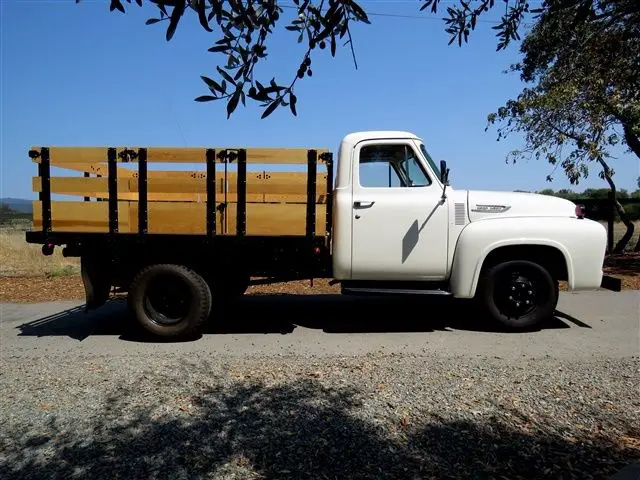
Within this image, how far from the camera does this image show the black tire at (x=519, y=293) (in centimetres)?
643

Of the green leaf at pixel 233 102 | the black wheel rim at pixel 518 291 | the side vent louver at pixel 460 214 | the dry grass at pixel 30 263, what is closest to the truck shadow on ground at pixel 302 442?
the green leaf at pixel 233 102

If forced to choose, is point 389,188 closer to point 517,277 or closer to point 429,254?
point 429,254

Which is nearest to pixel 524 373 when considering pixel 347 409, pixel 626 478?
pixel 347 409

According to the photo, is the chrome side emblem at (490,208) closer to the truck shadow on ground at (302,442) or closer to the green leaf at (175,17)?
the truck shadow on ground at (302,442)

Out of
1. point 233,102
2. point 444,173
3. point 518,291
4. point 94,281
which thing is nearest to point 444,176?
point 444,173

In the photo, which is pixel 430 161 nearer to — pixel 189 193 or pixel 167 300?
pixel 189 193

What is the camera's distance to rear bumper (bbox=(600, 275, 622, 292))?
6.43 m

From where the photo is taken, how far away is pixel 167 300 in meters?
6.51

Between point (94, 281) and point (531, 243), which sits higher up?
point (531, 243)

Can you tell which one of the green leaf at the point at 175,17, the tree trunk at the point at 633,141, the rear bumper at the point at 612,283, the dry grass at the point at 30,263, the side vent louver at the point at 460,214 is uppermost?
the tree trunk at the point at 633,141

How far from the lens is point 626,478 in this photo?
Result: 2689 millimetres

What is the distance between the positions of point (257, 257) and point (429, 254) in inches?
81.0

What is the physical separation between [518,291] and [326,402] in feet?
11.0

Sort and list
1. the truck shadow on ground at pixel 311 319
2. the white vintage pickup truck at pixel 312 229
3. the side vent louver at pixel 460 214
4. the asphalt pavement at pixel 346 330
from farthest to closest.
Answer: the truck shadow on ground at pixel 311 319, the side vent louver at pixel 460 214, the white vintage pickup truck at pixel 312 229, the asphalt pavement at pixel 346 330
